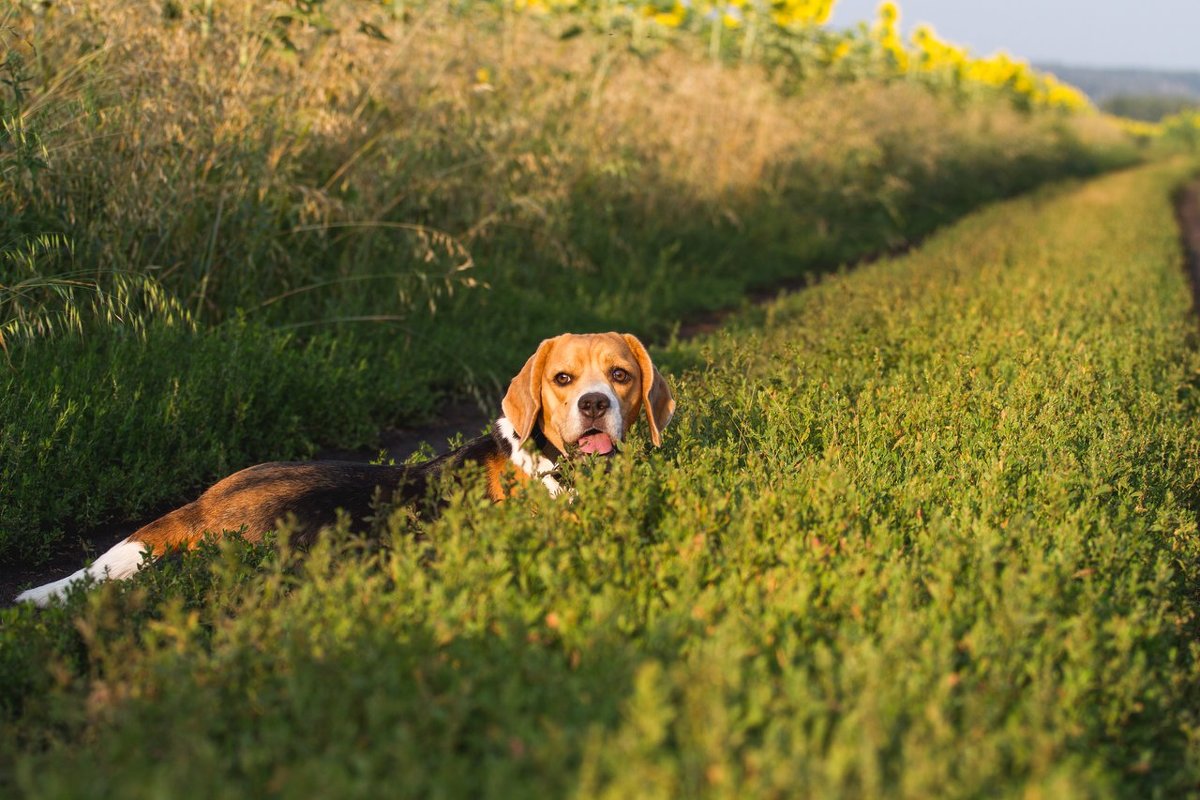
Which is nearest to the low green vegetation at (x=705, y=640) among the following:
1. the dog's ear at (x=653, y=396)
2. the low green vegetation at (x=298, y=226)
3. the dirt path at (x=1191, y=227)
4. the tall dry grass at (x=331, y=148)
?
the dog's ear at (x=653, y=396)

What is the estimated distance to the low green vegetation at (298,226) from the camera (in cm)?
601

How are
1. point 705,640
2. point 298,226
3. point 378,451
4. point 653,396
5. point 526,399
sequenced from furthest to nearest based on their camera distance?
point 298,226, point 378,451, point 653,396, point 526,399, point 705,640

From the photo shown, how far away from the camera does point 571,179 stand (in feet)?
36.9

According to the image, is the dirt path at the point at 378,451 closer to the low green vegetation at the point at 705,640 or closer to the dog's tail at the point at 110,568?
the dog's tail at the point at 110,568

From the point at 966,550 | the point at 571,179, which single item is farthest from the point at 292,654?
the point at 571,179

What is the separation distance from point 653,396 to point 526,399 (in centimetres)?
56

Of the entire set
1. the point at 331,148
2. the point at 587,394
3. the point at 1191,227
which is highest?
the point at 587,394

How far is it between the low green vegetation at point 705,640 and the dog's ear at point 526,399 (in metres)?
0.54

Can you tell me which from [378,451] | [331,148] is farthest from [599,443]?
[331,148]

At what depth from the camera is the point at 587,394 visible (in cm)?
471

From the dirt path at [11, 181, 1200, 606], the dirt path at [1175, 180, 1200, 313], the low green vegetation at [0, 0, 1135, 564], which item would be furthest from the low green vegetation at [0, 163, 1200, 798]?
the dirt path at [1175, 180, 1200, 313]

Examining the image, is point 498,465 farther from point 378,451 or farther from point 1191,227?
point 1191,227

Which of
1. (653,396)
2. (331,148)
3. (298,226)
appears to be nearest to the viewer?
(653,396)

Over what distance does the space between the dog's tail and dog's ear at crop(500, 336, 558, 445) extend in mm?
1515
